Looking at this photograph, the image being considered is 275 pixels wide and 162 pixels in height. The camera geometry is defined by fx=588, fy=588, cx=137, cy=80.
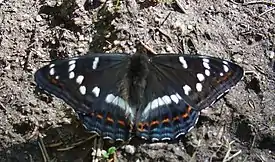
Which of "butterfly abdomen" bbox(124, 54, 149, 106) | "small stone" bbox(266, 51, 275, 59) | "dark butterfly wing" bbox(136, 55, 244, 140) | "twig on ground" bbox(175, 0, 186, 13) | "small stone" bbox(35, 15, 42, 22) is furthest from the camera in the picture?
"small stone" bbox(35, 15, 42, 22)

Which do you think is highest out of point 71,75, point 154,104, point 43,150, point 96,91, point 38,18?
point 38,18

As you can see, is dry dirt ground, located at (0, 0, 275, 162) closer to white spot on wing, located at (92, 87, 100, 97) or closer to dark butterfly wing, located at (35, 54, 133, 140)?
dark butterfly wing, located at (35, 54, 133, 140)

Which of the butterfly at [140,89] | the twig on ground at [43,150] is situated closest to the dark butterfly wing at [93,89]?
the butterfly at [140,89]

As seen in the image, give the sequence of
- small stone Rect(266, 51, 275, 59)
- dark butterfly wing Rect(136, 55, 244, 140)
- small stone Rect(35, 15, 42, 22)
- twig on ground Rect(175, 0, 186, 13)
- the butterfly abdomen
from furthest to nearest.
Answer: small stone Rect(35, 15, 42, 22) → twig on ground Rect(175, 0, 186, 13) → small stone Rect(266, 51, 275, 59) → the butterfly abdomen → dark butterfly wing Rect(136, 55, 244, 140)

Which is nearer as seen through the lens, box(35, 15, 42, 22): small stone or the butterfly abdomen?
the butterfly abdomen

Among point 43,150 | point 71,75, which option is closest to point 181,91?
point 71,75

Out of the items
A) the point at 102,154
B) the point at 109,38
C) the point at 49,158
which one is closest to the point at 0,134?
the point at 49,158

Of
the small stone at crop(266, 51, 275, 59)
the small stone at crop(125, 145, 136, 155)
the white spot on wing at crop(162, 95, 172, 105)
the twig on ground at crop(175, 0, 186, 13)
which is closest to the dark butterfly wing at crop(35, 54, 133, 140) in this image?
the small stone at crop(125, 145, 136, 155)

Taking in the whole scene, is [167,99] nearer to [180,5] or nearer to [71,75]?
[71,75]
